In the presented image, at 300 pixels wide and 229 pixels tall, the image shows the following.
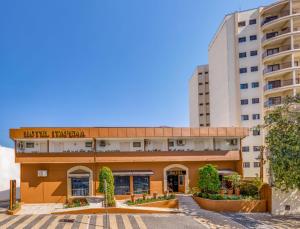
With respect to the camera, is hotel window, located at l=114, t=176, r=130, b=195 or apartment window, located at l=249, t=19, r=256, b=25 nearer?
hotel window, located at l=114, t=176, r=130, b=195

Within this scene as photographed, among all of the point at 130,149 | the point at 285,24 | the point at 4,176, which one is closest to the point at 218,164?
the point at 130,149

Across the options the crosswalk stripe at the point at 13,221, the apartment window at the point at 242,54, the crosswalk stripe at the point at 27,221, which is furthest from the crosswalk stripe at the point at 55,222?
the apartment window at the point at 242,54

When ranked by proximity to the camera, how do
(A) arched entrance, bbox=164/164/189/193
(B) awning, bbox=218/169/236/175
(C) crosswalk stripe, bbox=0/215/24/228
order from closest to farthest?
(C) crosswalk stripe, bbox=0/215/24/228, (B) awning, bbox=218/169/236/175, (A) arched entrance, bbox=164/164/189/193

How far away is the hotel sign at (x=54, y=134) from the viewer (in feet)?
84.8

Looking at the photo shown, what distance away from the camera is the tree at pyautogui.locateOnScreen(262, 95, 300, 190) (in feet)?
57.4

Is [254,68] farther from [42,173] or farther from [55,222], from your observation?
[55,222]

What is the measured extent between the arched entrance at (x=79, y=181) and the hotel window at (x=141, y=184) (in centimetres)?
479

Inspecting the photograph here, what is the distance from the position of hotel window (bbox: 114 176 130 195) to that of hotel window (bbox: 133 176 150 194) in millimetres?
773

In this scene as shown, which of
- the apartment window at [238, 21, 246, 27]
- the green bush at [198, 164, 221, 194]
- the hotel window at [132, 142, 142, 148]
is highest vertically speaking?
the apartment window at [238, 21, 246, 27]

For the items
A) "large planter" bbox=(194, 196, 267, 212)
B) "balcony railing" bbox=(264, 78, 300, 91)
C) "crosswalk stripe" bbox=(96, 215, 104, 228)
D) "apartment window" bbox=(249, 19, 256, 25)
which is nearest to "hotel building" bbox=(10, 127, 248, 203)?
"large planter" bbox=(194, 196, 267, 212)

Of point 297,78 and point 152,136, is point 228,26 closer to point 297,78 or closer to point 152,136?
point 297,78

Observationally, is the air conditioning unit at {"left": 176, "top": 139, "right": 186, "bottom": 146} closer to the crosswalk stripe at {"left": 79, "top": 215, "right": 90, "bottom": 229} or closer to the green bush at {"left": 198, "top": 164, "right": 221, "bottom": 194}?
the green bush at {"left": 198, "top": 164, "right": 221, "bottom": 194}

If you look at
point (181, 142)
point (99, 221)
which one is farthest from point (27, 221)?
point (181, 142)

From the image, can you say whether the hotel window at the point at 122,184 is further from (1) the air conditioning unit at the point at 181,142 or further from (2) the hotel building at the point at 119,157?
(1) the air conditioning unit at the point at 181,142
